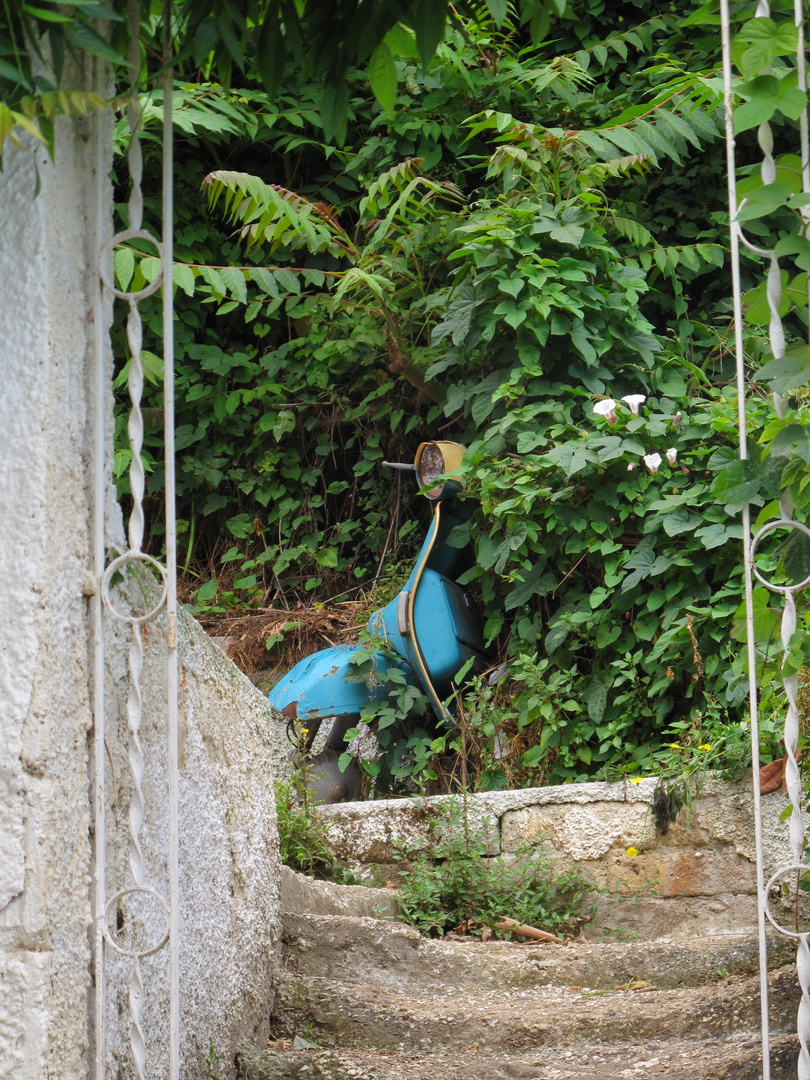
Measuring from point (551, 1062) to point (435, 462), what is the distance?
281 centimetres

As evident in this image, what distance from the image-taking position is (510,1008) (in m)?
2.35

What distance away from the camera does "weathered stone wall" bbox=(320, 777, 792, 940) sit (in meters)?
3.06

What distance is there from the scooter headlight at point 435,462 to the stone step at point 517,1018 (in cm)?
244

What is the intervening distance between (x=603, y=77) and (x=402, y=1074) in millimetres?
5555

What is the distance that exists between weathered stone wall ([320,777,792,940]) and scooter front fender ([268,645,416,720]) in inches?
29.8

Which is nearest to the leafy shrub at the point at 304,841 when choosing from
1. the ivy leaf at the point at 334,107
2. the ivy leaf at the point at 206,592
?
the ivy leaf at the point at 334,107

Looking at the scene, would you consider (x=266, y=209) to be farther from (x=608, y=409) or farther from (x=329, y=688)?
(x=329, y=688)

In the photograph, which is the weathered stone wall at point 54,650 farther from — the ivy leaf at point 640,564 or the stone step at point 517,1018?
the ivy leaf at point 640,564

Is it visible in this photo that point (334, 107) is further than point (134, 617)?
No

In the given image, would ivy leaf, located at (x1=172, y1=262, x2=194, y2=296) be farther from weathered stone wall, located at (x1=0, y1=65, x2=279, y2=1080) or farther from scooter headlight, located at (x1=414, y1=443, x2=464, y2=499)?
scooter headlight, located at (x1=414, y1=443, x2=464, y2=499)

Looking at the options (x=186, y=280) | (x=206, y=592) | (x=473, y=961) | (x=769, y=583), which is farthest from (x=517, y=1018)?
(x=206, y=592)

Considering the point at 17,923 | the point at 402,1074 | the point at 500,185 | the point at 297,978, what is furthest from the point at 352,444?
the point at 17,923

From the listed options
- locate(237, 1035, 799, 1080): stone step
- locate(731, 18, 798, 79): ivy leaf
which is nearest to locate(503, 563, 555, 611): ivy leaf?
locate(237, 1035, 799, 1080): stone step

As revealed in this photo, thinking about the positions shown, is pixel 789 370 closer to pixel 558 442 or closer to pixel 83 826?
pixel 83 826
